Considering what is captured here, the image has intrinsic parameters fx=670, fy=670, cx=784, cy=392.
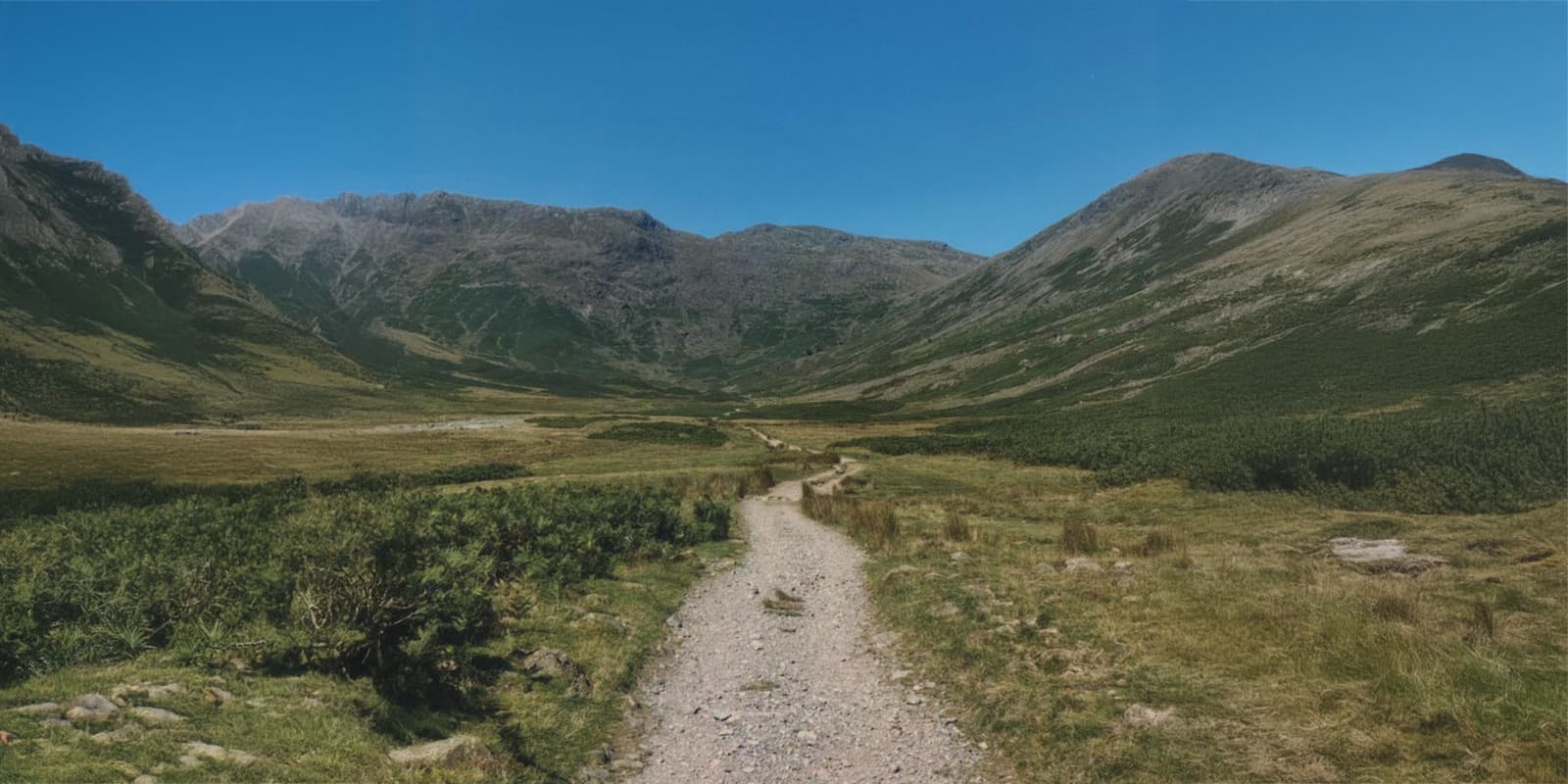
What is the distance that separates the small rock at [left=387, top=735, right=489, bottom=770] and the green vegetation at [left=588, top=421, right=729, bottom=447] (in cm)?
8294

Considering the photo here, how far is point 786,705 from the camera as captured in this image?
13039mm

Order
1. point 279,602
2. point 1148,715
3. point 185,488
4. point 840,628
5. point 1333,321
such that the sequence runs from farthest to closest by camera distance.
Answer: point 1333,321 → point 185,488 → point 840,628 → point 279,602 → point 1148,715

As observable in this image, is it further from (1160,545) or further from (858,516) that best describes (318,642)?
(858,516)

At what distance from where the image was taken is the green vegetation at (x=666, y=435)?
3728 inches

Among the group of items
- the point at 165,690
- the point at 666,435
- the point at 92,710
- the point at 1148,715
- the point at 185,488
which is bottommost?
the point at 185,488

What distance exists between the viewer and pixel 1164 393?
107 metres

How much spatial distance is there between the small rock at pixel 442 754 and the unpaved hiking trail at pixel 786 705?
256 cm

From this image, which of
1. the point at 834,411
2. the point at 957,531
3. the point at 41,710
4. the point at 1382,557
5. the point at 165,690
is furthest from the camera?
the point at 834,411

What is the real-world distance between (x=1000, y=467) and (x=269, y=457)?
81664 millimetres

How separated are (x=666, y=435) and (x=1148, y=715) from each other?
3580 inches

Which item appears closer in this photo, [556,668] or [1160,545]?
[556,668]

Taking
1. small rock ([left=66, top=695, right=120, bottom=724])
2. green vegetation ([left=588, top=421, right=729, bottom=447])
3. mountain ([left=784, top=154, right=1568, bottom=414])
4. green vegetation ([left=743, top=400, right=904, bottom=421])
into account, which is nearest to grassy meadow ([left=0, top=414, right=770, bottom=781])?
small rock ([left=66, top=695, right=120, bottom=724])

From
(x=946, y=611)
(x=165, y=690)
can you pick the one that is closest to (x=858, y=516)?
(x=946, y=611)

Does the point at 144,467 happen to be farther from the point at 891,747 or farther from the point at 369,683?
the point at 891,747
